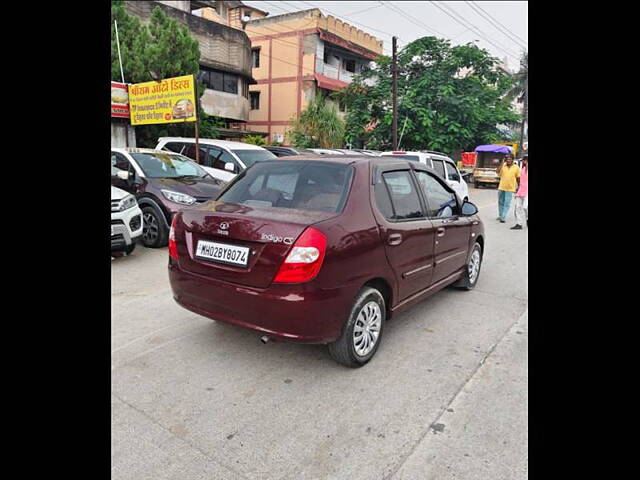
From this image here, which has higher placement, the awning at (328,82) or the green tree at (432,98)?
the awning at (328,82)

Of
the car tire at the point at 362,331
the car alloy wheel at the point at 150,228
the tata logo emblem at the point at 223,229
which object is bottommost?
the car tire at the point at 362,331

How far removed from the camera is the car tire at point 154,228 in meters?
7.03

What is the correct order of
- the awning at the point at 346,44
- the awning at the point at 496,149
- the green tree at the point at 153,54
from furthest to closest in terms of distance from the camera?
the awning at the point at 346,44 → the awning at the point at 496,149 → the green tree at the point at 153,54

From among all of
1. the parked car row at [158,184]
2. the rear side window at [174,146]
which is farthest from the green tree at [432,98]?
the parked car row at [158,184]

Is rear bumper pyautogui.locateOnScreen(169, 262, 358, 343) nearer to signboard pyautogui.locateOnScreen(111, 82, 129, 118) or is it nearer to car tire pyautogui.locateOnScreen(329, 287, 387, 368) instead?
car tire pyautogui.locateOnScreen(329, 287, 387, 368)

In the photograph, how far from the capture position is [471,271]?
5.30m

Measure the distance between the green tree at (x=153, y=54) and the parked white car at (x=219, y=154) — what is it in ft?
13.7

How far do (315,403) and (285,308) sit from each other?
0.63 metres

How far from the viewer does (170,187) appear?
7180mm

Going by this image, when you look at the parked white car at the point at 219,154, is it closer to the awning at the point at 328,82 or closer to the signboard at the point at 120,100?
the signboard at the point at 120,100
